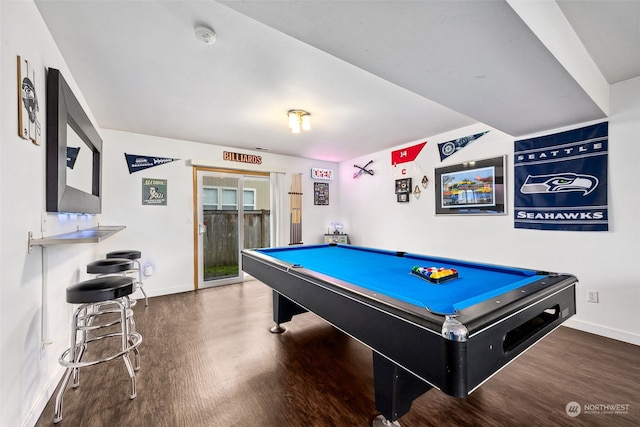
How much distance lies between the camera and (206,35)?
5.75ft

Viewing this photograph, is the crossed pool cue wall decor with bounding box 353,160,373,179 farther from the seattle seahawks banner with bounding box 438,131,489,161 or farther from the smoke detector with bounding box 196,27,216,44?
the smoke detector with bounding box 196,27,216,44

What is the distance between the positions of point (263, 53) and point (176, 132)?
2.51 m

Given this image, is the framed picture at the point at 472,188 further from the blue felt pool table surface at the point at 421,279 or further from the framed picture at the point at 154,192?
the framed picture at the point at 154,192

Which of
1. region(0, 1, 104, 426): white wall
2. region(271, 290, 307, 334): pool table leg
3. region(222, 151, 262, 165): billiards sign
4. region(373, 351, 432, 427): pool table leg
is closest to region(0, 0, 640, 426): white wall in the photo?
region(0, 1, 104, 426): white wall

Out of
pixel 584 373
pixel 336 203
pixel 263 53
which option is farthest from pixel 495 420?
pixel 336 203

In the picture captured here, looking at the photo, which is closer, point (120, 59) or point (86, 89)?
point (120, 59)

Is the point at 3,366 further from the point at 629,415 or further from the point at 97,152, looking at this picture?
the point at 629,415

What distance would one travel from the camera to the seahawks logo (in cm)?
258

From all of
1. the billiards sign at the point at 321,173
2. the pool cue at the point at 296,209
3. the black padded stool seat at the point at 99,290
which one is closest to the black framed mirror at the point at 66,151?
the black padded stool seat at the point at 99,290

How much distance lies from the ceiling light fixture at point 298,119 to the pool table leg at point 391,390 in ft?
8.32

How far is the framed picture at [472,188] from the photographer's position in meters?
3.27

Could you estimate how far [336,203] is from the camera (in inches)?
237

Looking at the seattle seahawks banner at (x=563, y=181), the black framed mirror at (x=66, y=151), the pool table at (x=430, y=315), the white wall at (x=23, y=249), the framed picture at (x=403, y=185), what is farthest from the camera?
the framed picture at (x=403, y=185)

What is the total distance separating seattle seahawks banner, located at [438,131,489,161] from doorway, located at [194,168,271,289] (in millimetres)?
3090
